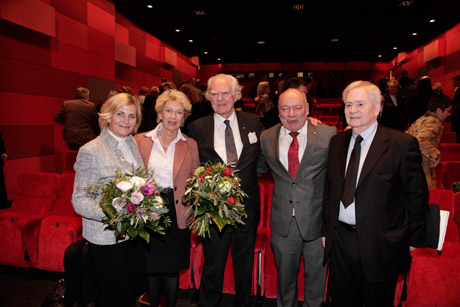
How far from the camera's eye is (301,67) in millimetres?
20328

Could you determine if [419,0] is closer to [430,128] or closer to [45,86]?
[430,128]

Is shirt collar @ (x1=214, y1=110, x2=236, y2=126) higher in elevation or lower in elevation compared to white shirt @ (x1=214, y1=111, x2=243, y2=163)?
higher

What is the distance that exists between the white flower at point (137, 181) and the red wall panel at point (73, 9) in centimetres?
615

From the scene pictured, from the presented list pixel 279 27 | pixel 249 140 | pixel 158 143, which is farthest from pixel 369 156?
pixel 279 27

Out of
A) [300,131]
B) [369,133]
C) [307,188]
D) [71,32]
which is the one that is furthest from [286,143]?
[71,32]

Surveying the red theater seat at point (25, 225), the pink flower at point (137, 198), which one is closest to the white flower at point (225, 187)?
the pink flower at point (137, 198)

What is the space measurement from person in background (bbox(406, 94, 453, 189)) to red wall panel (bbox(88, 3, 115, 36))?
289 inches

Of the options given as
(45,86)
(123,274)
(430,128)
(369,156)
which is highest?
(45,86)

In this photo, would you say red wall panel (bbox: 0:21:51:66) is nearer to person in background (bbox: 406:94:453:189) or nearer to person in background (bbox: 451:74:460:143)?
person in background (bbox: 406:94:453:189)

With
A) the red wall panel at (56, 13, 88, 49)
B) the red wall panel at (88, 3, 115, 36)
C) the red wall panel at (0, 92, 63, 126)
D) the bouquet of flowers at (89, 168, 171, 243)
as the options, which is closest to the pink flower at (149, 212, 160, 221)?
A: the bouquet of flowers at (89, 168, 171, 243)

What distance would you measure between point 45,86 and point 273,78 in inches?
649

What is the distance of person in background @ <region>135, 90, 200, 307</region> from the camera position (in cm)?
216

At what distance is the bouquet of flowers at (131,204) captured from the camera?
1.62 meters

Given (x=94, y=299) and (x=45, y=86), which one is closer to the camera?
(x=94, y=299)
